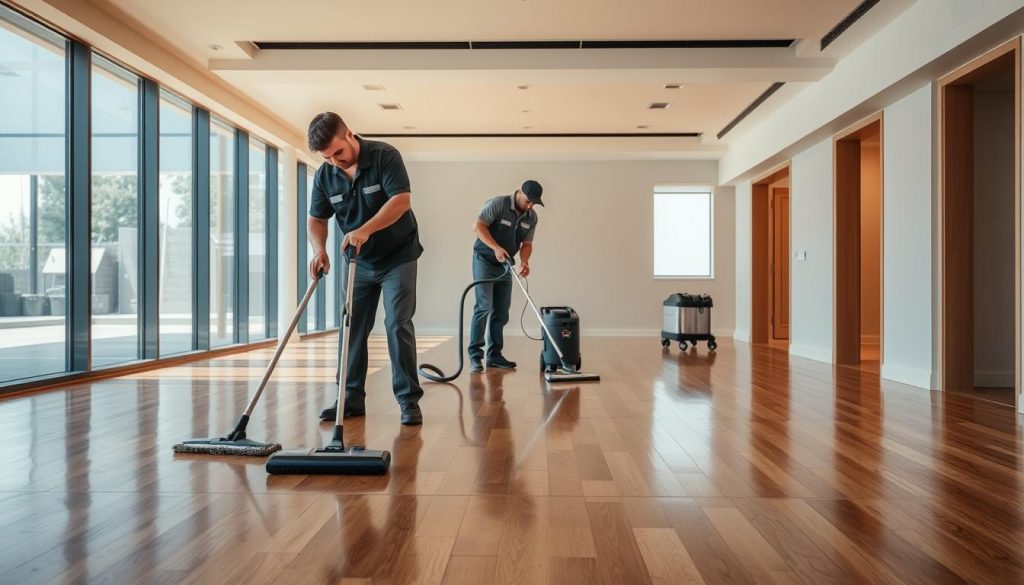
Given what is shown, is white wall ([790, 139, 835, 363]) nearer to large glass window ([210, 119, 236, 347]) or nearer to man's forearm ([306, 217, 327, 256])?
man's forearm ([306, 217, 327, 256])

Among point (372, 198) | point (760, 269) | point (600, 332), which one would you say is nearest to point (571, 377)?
point (372, 198)

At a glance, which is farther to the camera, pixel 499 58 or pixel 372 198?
pixel 499 58

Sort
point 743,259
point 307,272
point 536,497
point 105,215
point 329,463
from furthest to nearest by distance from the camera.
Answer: point 307,272 < point 743,259 < point 105,215 < point 329,463 < point 536,497

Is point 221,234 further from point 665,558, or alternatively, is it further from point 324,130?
point 665,558

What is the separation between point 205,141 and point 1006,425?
20.1 ft

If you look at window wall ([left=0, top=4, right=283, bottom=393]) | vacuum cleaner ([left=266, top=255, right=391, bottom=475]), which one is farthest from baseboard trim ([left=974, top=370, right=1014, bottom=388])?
window wall ([left=0, top=4, right=283, bottom=393])

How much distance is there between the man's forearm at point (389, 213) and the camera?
2.54 meters

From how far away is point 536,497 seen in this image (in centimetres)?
181

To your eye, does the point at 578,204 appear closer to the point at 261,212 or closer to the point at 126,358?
the point at 261,212

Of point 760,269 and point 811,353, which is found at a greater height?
point 760,269

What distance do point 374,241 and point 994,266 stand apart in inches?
153

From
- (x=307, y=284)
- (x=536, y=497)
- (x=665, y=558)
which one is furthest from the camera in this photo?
(x=307, y=284)

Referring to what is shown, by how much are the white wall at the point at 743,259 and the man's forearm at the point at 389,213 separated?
6478mm

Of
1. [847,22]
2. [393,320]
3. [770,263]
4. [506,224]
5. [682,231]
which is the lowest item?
[393,320]
